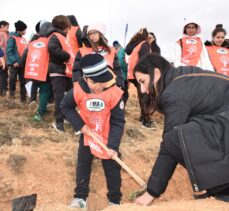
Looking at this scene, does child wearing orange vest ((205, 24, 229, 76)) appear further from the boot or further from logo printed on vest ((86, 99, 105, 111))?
the boot

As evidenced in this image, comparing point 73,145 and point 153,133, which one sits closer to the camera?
point 73,145

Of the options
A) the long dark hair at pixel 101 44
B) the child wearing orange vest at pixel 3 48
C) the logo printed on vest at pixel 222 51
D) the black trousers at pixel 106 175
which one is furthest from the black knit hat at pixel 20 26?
the black trousers at pixel 106 175

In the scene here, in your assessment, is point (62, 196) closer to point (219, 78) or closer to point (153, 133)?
point (153, 133)

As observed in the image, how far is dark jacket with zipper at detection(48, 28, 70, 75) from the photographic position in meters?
6.01

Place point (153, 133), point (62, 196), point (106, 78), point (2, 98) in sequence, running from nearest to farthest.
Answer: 1. point (106, 78)
2. point (62, 196)
3. point (153, 133)
4. point (2, 98)

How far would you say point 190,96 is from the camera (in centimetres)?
272

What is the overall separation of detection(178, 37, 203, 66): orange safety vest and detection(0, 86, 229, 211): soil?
136 centimetres

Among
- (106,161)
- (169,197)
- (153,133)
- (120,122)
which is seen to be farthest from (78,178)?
(153,133)

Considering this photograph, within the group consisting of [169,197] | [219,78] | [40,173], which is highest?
[219,78]

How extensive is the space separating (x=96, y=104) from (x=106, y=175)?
78 cm

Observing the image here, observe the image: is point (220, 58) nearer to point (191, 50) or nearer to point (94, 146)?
point (191, 50)

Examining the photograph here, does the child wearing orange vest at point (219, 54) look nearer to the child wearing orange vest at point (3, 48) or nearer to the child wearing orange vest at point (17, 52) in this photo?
the child wearing orange vest at point (17, 52)

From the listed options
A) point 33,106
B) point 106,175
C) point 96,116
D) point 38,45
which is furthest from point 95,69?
point 33,106

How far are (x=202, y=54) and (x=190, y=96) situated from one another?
4.03m
